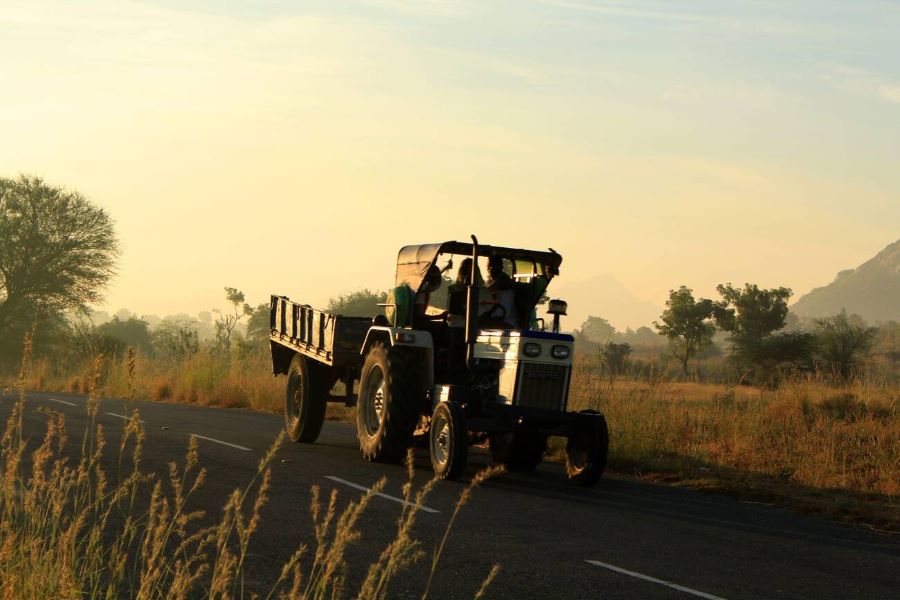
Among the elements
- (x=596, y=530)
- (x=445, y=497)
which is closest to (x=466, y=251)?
(x=445, y=497)

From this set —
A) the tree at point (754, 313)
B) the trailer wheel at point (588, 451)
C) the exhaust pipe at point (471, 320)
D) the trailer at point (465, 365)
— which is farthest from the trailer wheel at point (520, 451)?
the tree at point (754, 313)

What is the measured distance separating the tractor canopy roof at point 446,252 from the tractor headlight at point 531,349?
1.55 m

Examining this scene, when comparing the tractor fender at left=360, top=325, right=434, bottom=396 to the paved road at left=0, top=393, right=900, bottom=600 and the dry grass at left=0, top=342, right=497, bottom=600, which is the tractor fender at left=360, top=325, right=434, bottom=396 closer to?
the paved road at left=0, top=393, right=900, bottom=600

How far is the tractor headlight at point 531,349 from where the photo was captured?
13.5 meters

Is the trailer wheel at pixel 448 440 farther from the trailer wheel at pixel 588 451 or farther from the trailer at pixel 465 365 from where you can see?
the trailer wheel at pixel 588 451

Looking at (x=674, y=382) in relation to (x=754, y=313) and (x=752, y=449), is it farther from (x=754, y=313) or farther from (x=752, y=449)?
(x=754, y=313)

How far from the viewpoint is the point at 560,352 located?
543 inches

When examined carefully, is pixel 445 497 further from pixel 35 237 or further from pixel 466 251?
pixel 35 237

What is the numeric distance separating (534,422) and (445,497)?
2.20m

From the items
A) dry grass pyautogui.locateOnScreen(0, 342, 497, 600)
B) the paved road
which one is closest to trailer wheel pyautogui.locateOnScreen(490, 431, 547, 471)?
the paved road

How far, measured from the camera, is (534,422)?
535 inches

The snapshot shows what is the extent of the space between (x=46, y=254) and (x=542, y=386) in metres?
48.3

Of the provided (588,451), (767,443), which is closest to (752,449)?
(767,443)

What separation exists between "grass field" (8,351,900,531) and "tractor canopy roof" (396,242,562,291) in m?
3.20
